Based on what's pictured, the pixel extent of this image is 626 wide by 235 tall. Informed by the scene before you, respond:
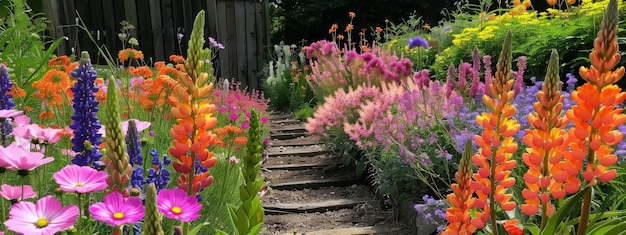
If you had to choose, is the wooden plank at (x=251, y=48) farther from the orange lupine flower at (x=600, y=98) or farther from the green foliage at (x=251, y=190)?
the orange lupine flower at (x=600, y=98)

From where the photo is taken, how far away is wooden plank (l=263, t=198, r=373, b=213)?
159 inches

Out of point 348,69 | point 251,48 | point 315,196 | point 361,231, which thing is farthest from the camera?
point 251,48

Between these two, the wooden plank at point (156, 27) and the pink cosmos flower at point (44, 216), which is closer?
the pink cosmos flower at point (44, 216)

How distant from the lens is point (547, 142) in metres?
1.17

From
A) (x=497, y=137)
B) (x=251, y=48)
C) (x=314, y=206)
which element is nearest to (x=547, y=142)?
(x=497, y=137)

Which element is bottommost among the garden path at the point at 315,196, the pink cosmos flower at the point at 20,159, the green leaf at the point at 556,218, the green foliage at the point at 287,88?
the garden path at the point at 315,196

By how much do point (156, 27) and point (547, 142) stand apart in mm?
7635

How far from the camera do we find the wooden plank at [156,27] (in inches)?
317

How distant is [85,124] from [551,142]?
3.63 ft

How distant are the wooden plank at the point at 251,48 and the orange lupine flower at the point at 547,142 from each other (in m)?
7.90

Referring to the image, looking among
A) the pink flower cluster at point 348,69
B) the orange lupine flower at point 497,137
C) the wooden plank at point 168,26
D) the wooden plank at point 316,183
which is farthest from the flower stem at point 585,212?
the wooden plank at point 168,26

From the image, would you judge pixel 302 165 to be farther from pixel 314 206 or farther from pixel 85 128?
pixel 85 128

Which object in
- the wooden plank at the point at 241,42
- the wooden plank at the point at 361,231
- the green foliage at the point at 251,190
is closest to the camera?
the green foliage at the point at 251,190

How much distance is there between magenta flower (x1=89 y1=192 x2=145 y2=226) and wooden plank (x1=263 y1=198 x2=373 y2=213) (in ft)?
10.1
